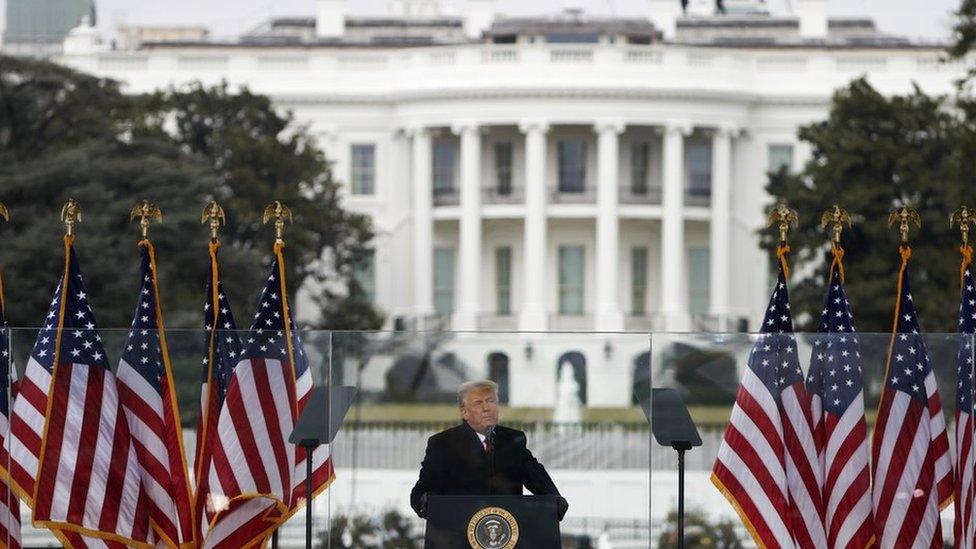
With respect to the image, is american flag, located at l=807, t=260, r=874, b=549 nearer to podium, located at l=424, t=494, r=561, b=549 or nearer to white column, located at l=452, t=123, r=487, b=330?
podium, located at l=424, t=494, r=561, b=549

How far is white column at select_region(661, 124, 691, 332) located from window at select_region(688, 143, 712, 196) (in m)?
1.89

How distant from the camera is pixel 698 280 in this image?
87375 mm

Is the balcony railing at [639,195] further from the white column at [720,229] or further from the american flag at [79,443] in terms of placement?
the american flag at [79,443]

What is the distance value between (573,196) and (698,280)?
4.25m

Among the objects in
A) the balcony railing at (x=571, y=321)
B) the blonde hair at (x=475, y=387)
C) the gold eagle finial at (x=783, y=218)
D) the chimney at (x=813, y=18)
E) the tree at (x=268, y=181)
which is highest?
the chimney at (x=813, y=18)

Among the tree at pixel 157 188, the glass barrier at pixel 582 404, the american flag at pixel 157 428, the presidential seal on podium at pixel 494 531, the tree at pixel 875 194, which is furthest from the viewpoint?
the tree at pixel 875 194

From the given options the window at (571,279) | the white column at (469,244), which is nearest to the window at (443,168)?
the white column at (469,244)

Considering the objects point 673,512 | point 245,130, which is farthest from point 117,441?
point 245,130

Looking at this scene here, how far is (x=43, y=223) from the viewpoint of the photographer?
4947cm

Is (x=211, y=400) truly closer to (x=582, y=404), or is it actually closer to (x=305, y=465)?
(x=305, y=465)

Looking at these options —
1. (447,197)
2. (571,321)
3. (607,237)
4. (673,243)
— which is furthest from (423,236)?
(673,243)

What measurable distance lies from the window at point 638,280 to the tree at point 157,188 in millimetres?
15692

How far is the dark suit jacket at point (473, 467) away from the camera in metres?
18.1

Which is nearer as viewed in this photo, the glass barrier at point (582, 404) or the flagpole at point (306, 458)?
the flagpole at point (306, 458)
